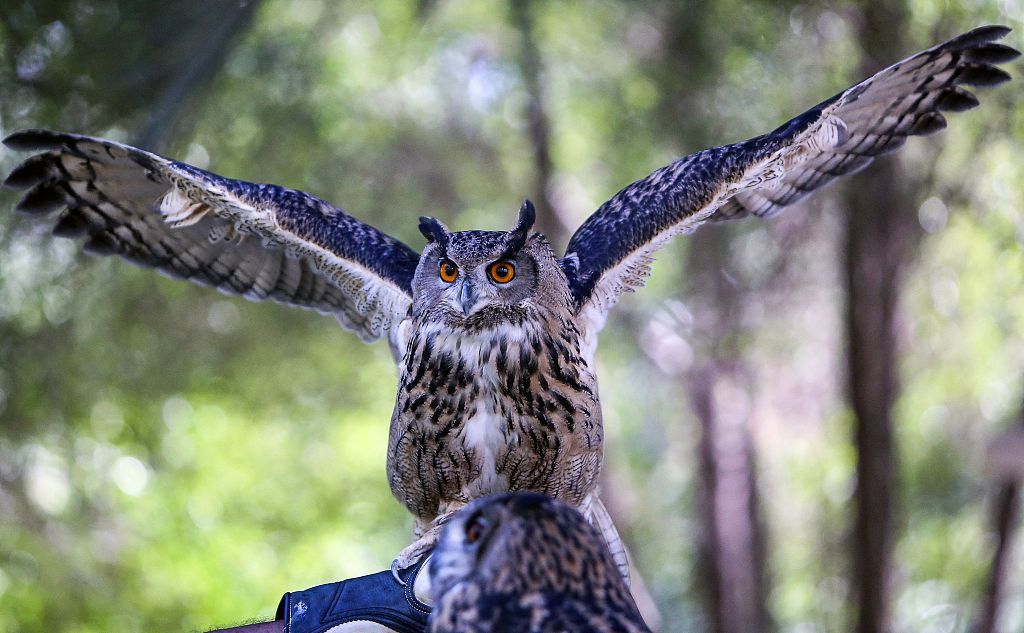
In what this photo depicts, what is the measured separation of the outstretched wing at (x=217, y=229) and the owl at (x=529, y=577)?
1387 mm

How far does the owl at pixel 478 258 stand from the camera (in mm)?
2768

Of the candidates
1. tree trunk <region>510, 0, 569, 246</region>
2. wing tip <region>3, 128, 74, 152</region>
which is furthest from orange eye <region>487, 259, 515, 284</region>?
tree trunk <region>510, 0, 569, 246</region>

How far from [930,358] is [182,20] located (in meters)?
6.69

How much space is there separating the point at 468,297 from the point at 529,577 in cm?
100

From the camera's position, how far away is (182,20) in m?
4.22

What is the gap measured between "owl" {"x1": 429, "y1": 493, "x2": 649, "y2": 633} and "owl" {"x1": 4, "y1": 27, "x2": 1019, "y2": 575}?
811 mm

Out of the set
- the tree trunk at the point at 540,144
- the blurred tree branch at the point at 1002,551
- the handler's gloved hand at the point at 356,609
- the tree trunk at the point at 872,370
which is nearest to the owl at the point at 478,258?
the handler's gloved hand at the point at 356,609

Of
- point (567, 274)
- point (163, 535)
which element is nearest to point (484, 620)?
point (567, 274)

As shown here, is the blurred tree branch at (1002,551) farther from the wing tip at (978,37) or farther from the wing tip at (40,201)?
the wing tip at (40,201)

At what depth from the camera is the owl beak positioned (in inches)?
105

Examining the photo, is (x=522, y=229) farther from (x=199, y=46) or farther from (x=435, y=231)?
(x=199, y=46)

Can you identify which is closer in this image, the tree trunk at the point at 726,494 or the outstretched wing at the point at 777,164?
the outstretched wing at the point at 777,164

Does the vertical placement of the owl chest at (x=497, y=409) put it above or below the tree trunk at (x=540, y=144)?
below

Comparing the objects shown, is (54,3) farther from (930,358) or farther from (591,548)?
(930,358)
